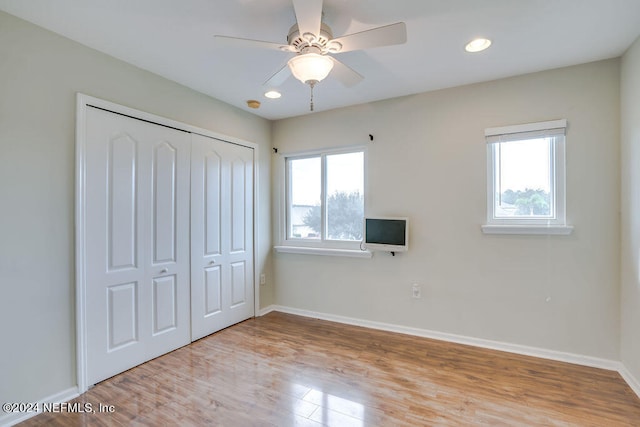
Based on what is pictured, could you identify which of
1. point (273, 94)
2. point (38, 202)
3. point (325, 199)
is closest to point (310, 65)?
point (273, 94)

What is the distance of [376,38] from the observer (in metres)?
1.71

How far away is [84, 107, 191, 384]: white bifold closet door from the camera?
7.66ft

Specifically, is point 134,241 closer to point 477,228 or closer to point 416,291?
point 416,291

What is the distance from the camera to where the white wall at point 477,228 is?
2535 mm

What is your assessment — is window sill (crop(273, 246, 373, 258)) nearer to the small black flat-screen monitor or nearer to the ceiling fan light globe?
the small black flat-screen monitor

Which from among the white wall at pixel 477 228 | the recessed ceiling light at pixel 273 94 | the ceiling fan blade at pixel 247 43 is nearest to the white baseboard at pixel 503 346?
the white wall at pixel 477 228

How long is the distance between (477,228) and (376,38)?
6.80 ft

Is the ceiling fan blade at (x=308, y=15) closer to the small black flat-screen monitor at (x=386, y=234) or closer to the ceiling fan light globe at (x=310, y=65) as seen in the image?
the ceiling fan light globe at (x=310, y=65)

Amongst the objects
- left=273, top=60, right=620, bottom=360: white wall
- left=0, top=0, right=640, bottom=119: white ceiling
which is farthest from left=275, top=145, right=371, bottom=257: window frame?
left=0, top=0, right=640, bottom=119: white ceiling

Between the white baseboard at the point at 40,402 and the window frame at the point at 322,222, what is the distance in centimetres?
240

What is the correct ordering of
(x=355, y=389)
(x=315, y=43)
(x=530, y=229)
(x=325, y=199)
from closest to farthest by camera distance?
(x=315, y=43) → (x=355, y=389) → (x=530, y=229) → (x=325, y=199)

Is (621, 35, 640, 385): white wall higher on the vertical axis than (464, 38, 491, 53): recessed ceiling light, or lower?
lower

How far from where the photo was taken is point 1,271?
1.90m

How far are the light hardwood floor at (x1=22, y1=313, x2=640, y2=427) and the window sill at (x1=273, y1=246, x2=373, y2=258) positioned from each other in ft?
3.13
